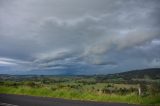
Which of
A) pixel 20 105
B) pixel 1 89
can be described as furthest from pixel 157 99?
pixel 1 89

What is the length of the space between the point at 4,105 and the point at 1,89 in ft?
61.9

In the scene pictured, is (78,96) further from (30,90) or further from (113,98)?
(30,90)

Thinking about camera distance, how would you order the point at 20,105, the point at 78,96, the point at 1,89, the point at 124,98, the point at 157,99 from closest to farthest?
the point at 20,105 → the point at 157,99 → the point at 124,98 → the point at 78,96 → the point at 1,89

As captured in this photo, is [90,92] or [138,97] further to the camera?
[90,92]

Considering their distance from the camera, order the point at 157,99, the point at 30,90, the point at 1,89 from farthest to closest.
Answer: the point at 1,89 → the point at 30,90 → the point at 157,99

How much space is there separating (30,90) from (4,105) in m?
13.7

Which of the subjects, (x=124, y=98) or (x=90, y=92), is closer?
(x=124, y=98)

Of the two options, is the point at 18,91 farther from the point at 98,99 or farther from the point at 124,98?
the point at 124,98

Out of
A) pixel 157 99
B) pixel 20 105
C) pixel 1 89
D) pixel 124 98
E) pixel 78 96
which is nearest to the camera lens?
pixel 20 105

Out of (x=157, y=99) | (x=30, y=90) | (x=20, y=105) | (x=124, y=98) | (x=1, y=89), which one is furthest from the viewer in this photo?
(x=1, y=89)

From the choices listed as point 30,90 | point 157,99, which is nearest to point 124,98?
point 157,99

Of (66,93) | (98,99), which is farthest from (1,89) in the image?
(98,99)

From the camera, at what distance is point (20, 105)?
19438 mm

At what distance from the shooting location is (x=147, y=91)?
24516 mm
